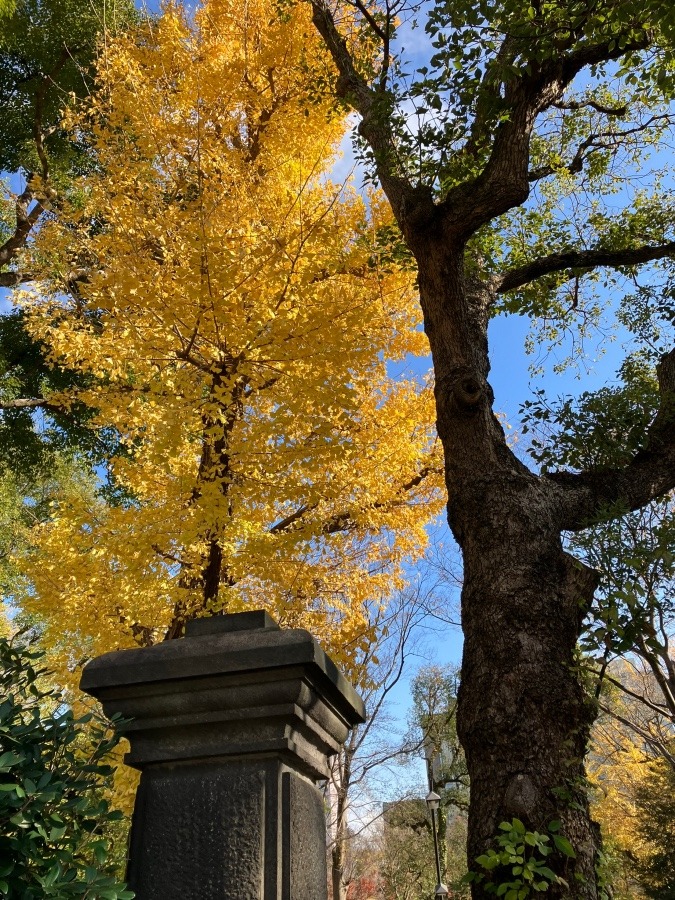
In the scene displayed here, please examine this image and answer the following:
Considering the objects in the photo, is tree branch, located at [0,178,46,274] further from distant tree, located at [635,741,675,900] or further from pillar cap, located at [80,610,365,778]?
distant tree, located at [635,741,675,900]

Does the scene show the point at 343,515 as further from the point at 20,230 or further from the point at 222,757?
the point at 20,230

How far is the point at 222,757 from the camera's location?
6.20ft

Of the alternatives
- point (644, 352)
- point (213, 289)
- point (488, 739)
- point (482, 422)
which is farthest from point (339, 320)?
point (644, 352)

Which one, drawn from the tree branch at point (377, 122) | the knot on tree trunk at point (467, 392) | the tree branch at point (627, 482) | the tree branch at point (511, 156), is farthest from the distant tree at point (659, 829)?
the tree branch at point (377, 122)

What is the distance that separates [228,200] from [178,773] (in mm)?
6484

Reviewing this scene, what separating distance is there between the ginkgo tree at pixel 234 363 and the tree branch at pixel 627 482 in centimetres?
196

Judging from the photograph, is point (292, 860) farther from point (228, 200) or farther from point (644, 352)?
point (644, 352)

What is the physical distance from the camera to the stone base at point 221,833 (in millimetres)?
1751

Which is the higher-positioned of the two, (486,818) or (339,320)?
(339,320)

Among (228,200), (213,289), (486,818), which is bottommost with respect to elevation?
→ (486,818)

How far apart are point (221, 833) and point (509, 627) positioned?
2.24 m

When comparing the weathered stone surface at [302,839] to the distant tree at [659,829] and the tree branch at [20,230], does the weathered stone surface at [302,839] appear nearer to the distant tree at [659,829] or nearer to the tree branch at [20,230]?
the tree branch at [20,230]

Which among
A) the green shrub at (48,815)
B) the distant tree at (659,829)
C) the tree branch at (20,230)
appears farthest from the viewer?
the distant tree at (659,829)

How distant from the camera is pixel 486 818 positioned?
10.5 feet
